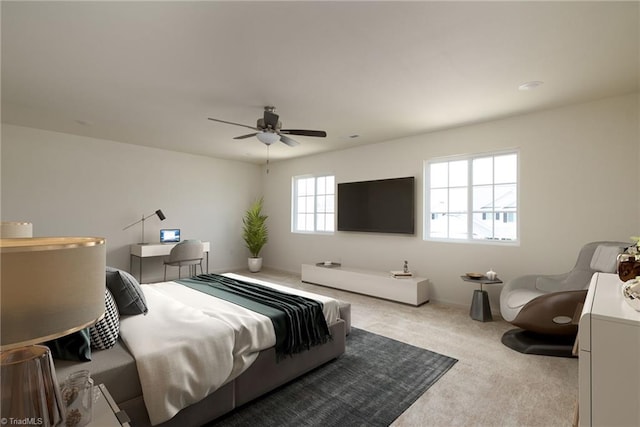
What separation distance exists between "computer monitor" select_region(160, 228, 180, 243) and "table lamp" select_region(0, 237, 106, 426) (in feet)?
17.4

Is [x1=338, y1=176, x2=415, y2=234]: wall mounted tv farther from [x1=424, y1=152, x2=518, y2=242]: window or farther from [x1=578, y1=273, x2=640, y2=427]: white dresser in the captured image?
[x1=578, y1=273, x2=640, y2=427]: white dresser

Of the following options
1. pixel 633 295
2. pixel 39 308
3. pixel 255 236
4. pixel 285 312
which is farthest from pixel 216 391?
pixel 255 236

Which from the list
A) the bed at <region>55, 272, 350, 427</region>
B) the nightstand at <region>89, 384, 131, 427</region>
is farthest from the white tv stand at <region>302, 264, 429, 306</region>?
the nightstand at <region>89, 384, 131, 427</region>

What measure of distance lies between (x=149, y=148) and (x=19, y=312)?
598 centimetres

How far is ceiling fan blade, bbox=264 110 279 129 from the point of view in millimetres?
3465

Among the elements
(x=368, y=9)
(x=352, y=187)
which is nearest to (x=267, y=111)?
(x=368, y=9)

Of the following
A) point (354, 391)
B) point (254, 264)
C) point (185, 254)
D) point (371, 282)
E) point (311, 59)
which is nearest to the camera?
point (354, 391)

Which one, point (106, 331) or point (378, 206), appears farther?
point (378, 206)

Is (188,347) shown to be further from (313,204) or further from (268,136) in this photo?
(313,204)

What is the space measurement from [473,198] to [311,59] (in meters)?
3.11

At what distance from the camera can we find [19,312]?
22.5 inches

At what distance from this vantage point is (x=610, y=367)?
1040 millimetres

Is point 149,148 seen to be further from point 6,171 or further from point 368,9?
point 368,9

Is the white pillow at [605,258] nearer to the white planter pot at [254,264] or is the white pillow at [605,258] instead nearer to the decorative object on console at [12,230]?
the decorative object on console at [12,230]
